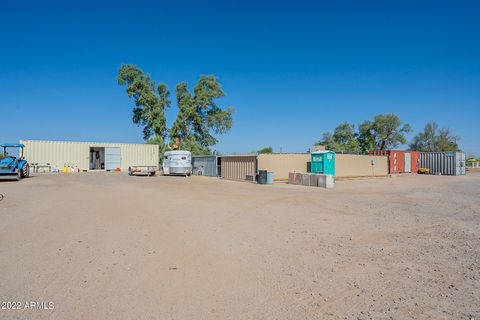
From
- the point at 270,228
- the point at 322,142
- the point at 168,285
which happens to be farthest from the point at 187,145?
the point at 168,285

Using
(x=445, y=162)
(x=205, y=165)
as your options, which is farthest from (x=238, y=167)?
(x=445, y=162)

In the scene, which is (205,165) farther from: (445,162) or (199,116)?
(445,162)

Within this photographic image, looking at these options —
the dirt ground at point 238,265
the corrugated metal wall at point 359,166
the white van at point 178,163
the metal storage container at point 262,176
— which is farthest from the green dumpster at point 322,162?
the dirt ground at point 238,265

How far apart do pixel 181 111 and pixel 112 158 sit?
1387 centimetres

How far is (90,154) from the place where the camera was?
39.8m

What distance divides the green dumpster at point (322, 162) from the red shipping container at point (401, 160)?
15255 mm

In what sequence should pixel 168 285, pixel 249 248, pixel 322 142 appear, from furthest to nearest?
pixel 322 142
pixel 249 248
pixel 168 285

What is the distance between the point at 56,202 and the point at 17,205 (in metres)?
1.24

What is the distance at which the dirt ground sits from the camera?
11.9ft

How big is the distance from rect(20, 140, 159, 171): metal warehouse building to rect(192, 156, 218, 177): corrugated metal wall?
→ 33.1ft

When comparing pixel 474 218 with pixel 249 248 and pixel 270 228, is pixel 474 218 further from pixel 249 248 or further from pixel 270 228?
pixel 249 248

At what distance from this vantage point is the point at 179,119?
158 feet

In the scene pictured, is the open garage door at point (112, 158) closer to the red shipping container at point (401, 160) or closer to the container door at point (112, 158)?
the container door at point (112, 158)

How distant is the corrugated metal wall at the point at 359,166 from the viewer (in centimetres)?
3005
